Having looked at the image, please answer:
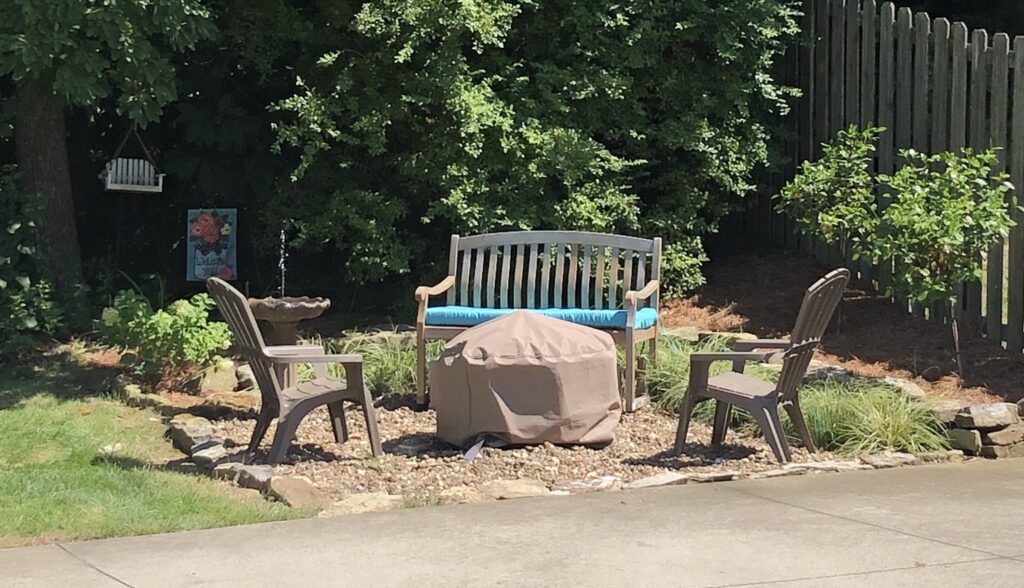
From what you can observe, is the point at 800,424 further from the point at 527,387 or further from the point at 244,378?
the point at 244,378

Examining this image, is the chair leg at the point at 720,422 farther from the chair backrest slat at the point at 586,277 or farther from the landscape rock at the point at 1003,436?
the chair backrest slat at the point at 586,277

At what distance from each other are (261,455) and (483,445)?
1.19 meters

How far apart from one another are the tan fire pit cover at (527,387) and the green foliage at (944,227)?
218 cm

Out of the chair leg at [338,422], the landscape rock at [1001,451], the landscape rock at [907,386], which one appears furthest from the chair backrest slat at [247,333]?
the landscape rock at [1001,451]

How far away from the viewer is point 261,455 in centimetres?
650

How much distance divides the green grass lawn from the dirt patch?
14.2ft

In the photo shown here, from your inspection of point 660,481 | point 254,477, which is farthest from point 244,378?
point 660,481

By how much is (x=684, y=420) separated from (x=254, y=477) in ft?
7.39

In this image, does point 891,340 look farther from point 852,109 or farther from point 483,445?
point 483,445

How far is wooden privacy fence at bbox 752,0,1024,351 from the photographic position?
8.02 metres

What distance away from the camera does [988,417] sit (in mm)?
6516

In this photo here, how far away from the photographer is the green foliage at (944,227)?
7359 mm

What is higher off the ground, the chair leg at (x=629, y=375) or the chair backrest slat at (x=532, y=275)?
the chair backrest slat at (x=532, y=275)

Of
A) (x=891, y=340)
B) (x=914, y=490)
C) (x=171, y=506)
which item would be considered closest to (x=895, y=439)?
(x=914, y=490)
